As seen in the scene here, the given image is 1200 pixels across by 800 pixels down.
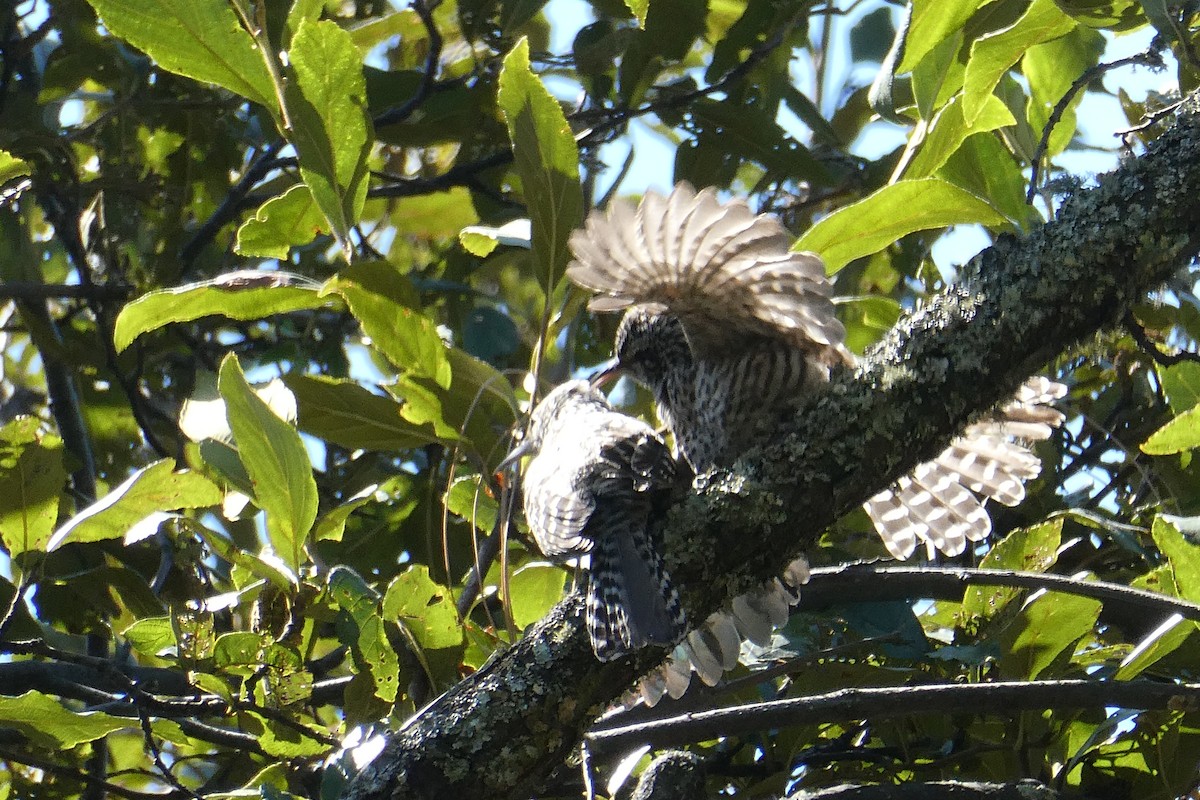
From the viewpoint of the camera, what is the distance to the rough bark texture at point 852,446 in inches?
63.5

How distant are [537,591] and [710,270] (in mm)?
715

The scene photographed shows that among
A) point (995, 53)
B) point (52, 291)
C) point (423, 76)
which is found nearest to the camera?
point (995, 53)

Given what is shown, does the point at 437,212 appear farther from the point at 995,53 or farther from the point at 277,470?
the point at 995,53

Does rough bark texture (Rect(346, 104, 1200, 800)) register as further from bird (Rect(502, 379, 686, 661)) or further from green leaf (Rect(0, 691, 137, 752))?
green leaf (Rect(0, 691, 137, 752))

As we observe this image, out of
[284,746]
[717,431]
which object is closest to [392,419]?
[284,746]

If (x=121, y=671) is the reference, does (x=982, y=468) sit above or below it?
below

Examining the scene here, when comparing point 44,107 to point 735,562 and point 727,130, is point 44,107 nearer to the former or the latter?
point 727,130

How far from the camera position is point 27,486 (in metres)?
2.21

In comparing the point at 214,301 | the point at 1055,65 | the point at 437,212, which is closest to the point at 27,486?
the point at 214,301

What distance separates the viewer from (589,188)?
10.9ft

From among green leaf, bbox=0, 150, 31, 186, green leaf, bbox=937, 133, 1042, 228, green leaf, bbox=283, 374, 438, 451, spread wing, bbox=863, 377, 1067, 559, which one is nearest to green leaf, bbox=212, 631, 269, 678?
green leaf, bbox=283, 374, 438, 451

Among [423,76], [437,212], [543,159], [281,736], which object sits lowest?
[281,736]

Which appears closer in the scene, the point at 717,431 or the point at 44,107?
the point at 717,431

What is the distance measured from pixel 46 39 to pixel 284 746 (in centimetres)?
268
